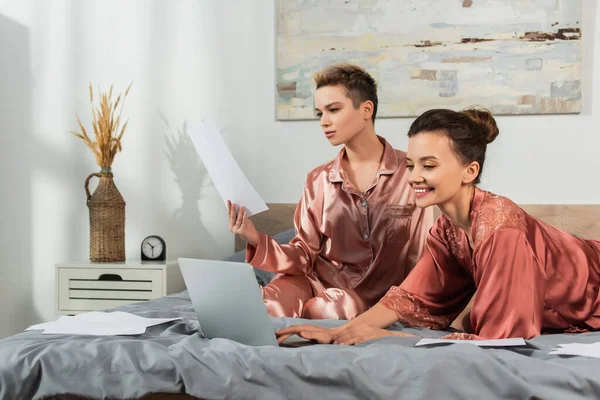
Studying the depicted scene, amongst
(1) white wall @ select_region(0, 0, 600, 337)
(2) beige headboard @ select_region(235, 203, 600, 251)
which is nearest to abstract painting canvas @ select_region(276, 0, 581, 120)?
(1) white wall @ select_region(0, 0, 600, 337)

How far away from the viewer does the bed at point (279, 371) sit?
4.14 ft

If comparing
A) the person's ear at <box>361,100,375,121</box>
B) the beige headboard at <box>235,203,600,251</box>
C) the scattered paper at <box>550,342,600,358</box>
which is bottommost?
the scattered paper at <box>550,342,600,358</box>

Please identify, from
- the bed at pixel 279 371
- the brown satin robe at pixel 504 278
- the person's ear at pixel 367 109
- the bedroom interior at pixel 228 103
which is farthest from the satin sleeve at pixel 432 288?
the bedroom interior at pixel 228 103

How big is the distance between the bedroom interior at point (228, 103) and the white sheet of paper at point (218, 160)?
470 millimetres

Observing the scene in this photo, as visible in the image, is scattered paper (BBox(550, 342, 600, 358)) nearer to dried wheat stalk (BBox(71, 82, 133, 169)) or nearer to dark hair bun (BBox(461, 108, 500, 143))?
dark hair bun (BBox(461, 108, 500, 143))

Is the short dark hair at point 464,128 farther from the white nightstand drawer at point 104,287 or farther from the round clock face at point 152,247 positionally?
the round clock face at point 152,247

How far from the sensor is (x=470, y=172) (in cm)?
175

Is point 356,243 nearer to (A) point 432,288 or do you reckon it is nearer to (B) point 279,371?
(A) point 432,288

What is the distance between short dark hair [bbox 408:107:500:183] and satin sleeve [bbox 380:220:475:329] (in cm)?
24

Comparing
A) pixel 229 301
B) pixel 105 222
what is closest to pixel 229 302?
pixel 229 301

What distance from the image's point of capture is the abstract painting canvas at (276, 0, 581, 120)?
307cm

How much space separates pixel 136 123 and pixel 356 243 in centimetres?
170

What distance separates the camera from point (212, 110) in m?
3.50

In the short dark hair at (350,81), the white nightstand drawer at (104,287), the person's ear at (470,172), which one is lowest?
the white nightstand drawer at (104,287)
